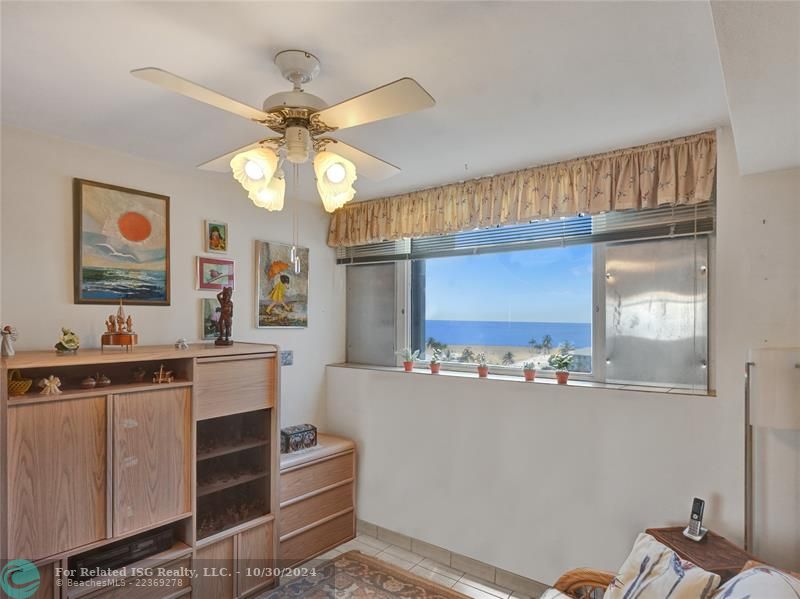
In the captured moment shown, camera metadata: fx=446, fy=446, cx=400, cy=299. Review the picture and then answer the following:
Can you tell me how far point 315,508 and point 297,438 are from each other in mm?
478

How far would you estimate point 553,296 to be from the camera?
289 cm

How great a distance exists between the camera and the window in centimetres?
238

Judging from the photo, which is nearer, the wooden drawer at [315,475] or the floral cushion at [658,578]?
the floral cushion at [658,578]

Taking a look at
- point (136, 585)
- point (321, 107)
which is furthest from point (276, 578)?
point (321, 107)

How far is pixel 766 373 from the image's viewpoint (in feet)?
5.80

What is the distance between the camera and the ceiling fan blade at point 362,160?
65.1 inches

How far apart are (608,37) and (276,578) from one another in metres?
3.12

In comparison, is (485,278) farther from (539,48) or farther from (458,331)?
(539,48)

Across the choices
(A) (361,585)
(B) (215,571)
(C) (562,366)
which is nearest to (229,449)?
(B) (215,571)

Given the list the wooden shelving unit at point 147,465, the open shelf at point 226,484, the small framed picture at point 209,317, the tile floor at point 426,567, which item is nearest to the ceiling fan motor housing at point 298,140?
the wooden shelving unit at point 147,465

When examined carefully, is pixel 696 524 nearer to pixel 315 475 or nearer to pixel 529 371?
pixel 529 371

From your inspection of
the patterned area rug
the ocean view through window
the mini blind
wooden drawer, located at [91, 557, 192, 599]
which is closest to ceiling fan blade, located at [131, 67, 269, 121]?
the mini blind

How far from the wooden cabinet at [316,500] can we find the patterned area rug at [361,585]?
192mm

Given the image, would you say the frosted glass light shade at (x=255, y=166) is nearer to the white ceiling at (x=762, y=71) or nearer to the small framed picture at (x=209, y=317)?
the white ceiling at (x=762, y=71)
